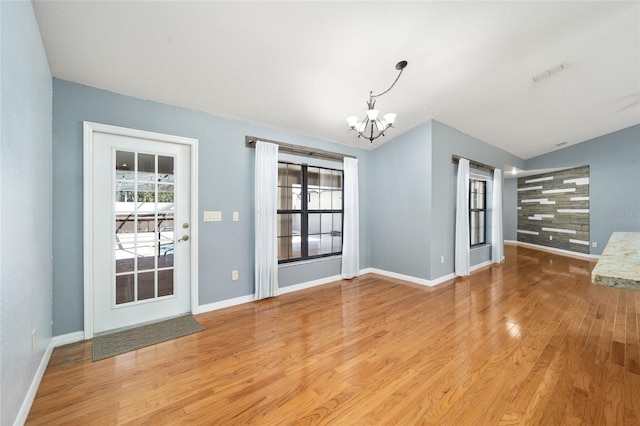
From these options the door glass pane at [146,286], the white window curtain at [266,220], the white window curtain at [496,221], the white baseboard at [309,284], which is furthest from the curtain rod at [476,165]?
the door glass pane at [146,286]

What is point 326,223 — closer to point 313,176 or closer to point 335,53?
point 313,176

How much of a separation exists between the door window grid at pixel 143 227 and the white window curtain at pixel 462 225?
4.65 meters

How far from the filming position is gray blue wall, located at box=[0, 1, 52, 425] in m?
1.31

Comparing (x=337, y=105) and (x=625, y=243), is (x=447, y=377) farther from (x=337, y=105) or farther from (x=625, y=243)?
(x=337, y=105)

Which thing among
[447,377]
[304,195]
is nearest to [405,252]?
[304,195]

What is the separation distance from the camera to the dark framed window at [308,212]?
406cm

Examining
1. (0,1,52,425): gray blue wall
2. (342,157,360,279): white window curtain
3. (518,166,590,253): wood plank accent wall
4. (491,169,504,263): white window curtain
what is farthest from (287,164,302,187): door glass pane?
(518,166,590,253): wood plank accent wall

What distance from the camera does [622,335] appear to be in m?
2.57

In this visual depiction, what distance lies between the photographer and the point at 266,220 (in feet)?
11.6

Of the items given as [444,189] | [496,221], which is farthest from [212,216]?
[496,221]

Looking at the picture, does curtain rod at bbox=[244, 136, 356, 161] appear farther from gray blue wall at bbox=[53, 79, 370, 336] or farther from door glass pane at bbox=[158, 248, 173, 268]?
door glass pane at bbox=[158, 248, 173, 268]

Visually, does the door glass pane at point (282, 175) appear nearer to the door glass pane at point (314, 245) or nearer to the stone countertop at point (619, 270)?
the door glass pane at point (314, 245)

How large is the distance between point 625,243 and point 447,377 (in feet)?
6.26

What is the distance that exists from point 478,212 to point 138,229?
21.7ft
